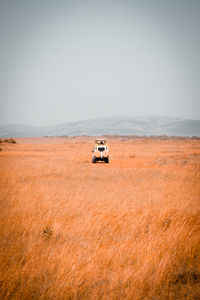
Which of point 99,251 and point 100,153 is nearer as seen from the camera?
point 99,251

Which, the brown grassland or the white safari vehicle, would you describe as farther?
the white safari vehicle

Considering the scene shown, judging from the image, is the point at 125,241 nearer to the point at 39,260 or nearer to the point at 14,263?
the point at 39,260

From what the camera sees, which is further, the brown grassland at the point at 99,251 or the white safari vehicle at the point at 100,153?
the white safari vehicle at the point at 100,153

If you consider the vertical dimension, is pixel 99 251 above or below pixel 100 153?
above

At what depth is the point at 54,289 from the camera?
314cm

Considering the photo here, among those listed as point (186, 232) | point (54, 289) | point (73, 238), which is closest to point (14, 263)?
point (54, 289)

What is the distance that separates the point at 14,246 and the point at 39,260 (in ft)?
2.54

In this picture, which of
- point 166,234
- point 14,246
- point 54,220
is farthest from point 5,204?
point 166,234

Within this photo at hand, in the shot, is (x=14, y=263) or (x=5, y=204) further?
(x=5, y=204)

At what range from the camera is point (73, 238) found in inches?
192

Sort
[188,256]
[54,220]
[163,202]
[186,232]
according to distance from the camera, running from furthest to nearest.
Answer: [163,202] < [54,220] < [186,232] < [188,256]

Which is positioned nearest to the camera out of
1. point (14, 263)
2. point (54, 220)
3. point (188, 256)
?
point (14, 263)

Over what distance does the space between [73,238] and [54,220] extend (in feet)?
3.89

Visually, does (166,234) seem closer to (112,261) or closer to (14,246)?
(112,261)
